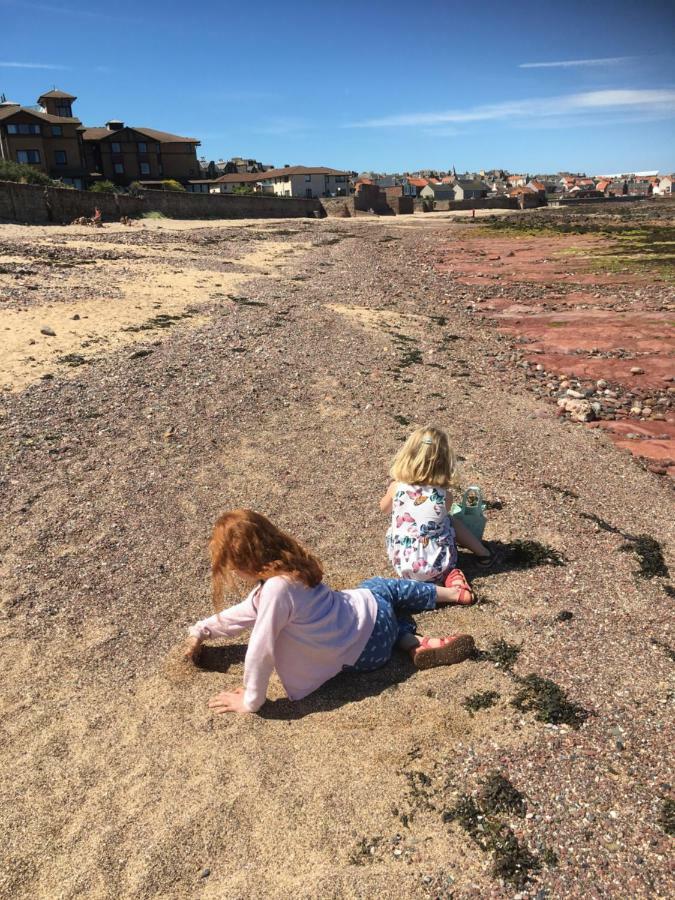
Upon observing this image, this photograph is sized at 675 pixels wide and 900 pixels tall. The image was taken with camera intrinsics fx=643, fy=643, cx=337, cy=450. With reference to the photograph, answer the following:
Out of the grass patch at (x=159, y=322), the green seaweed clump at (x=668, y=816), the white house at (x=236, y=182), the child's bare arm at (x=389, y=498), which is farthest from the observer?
the white house at (x=236, y=182)

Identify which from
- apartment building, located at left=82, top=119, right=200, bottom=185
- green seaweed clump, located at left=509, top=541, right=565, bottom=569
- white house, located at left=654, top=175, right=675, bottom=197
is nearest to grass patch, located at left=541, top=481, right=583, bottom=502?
green seaweed clump, located at left=509, top=541, right=565, bottom=569

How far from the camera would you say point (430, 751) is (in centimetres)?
339

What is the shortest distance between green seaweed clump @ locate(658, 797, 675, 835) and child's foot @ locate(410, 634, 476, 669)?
1.31m

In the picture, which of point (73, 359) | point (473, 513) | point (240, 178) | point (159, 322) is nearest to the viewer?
point (473, 513)

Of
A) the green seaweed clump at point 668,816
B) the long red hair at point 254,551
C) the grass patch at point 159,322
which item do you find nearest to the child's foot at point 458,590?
the long red hair at point 254,551

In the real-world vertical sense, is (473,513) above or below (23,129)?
below

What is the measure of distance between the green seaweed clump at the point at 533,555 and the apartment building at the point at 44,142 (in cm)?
6411

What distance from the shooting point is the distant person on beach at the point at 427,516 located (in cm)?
464

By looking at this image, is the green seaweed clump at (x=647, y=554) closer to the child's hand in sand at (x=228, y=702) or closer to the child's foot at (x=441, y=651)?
the child's foot at (x=441, y=651)

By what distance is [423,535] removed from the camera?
4672mm

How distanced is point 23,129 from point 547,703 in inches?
2668

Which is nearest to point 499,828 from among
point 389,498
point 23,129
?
point 389,498

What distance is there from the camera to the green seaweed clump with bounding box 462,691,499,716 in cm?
366

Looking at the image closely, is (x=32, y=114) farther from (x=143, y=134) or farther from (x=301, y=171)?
(x=301, y=171)
